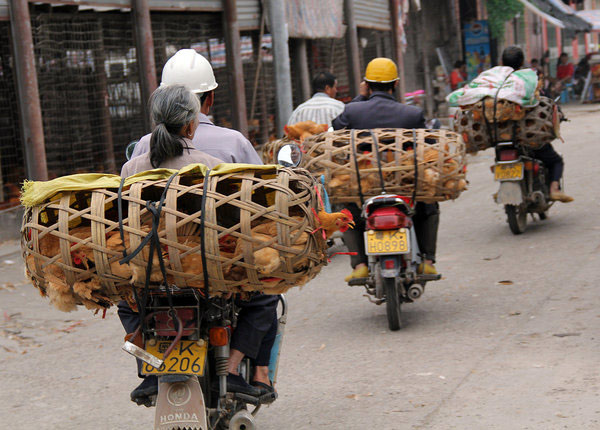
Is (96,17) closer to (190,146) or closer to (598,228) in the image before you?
(598,228)

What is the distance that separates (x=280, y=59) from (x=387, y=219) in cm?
878

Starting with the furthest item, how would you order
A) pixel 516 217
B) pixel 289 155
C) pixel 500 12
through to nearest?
pixel 500 12
pixel 516 217
pixel 289 155

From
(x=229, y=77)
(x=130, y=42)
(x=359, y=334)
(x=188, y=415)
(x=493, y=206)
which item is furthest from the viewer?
(x=229, y=77)

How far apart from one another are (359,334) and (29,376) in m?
2.15

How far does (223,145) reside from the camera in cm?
402

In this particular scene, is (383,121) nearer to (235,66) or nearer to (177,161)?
(177,161)

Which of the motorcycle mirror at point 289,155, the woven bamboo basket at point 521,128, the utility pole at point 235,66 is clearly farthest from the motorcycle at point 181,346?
the utility pole at point 235,66

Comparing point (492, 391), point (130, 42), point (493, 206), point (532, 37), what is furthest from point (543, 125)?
point (532, 37)

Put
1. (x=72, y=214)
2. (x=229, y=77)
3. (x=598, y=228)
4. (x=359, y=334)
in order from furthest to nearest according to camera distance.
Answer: (x=229, y=77), (x=598, y=228), (x=359, y=334), (x=72, y=214)

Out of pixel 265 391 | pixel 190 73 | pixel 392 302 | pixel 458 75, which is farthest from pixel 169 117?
pixel 458 75

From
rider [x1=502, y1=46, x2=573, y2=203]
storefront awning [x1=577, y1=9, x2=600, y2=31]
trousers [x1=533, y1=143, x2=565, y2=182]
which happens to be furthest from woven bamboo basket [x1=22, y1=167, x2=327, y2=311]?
storefront awning [x1=577, y1=9, x2=600, y2=31]

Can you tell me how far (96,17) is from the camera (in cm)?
1162

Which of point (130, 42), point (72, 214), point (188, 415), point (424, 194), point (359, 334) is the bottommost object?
point (359, 334)

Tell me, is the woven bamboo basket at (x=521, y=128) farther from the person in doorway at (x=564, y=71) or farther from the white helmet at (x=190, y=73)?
the person in doorway at (x=564, y=71)
